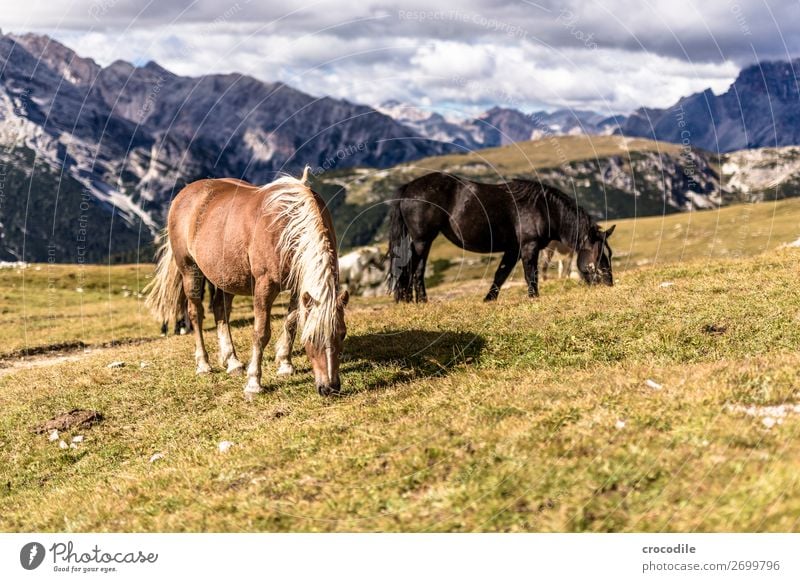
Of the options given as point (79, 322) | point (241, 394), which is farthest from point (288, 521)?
point (79, 322)

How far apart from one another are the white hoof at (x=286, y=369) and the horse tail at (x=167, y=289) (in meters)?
5.15

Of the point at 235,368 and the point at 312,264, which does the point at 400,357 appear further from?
the point at 235,368

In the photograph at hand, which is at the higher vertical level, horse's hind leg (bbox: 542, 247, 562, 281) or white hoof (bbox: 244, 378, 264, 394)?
horse's hind leg (bbox: 542, 247, 562, 281)

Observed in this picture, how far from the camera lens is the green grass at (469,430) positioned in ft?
25.6

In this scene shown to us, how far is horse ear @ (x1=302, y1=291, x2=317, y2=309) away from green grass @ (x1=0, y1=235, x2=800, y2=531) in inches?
74.5

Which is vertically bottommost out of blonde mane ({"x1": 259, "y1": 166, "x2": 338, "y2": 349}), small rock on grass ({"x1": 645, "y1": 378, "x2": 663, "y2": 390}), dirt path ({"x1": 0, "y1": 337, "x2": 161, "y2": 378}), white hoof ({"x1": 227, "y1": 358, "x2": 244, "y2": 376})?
dirt path ({"x1": 0, "y1": 337, "x2": 161, "y2": 378})

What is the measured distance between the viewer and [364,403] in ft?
41.5

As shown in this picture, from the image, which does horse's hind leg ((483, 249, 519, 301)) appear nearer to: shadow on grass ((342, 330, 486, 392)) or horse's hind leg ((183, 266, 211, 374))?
shadow on grass ((342, 330, 486, 392))

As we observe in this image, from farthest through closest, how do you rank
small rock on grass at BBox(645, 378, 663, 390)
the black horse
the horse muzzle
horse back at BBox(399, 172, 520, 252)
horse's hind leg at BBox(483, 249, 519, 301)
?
1. horse back at BBox(399, 172, 520, 252)
2. horse's hind leg at BBox(483, 249, 519, 301)
3. the black horse
4. the horse muzzle
5. small rock on grass at BBox(645, 378, 663, 390)

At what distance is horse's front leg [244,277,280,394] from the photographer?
1442cm

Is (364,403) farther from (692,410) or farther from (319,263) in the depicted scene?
(692,410)

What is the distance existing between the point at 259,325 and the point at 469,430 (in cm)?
632

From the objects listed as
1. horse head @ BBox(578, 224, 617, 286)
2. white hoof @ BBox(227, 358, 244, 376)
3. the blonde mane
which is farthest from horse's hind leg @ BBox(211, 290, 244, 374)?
horse head @ BBox(578, 224, 617, 286)

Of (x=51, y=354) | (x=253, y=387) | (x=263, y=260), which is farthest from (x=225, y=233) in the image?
(x=51, y=354)
